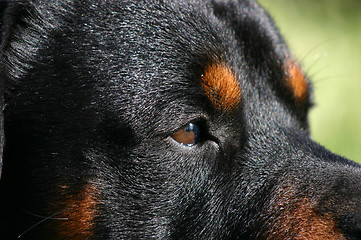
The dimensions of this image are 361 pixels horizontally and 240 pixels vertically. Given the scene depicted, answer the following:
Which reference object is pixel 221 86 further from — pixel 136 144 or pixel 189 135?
pixel 136 144

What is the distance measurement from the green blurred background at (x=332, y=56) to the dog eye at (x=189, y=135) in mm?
3758

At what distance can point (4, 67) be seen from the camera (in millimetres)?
3180

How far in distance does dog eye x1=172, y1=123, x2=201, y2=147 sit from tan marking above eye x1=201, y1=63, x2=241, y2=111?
0.64ft

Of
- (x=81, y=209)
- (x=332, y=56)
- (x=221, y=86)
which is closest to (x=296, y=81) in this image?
(x=221, y=86)

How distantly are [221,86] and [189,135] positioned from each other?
1.18 ft

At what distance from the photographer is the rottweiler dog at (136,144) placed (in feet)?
10.2

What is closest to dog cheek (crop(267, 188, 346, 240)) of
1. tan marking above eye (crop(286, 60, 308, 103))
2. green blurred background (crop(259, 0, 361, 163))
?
tan marking above eye (crop(286, 60, 308, 103))

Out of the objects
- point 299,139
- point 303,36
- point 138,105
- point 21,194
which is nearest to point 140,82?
point 138,105

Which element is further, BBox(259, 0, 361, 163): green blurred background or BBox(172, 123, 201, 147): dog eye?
Answer: BBox(259, 0, 361, 163): green blurred background

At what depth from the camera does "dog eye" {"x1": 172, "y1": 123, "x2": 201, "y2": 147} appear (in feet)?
10.4

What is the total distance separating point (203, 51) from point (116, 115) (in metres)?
0.67

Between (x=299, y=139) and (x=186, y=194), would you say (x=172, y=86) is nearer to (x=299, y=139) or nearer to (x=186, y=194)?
(x=186, y=194)

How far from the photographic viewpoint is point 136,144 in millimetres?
3105

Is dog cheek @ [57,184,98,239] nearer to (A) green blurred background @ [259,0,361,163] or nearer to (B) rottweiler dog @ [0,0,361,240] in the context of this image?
(B) rottweiler dog @ [0,0,361,240]
